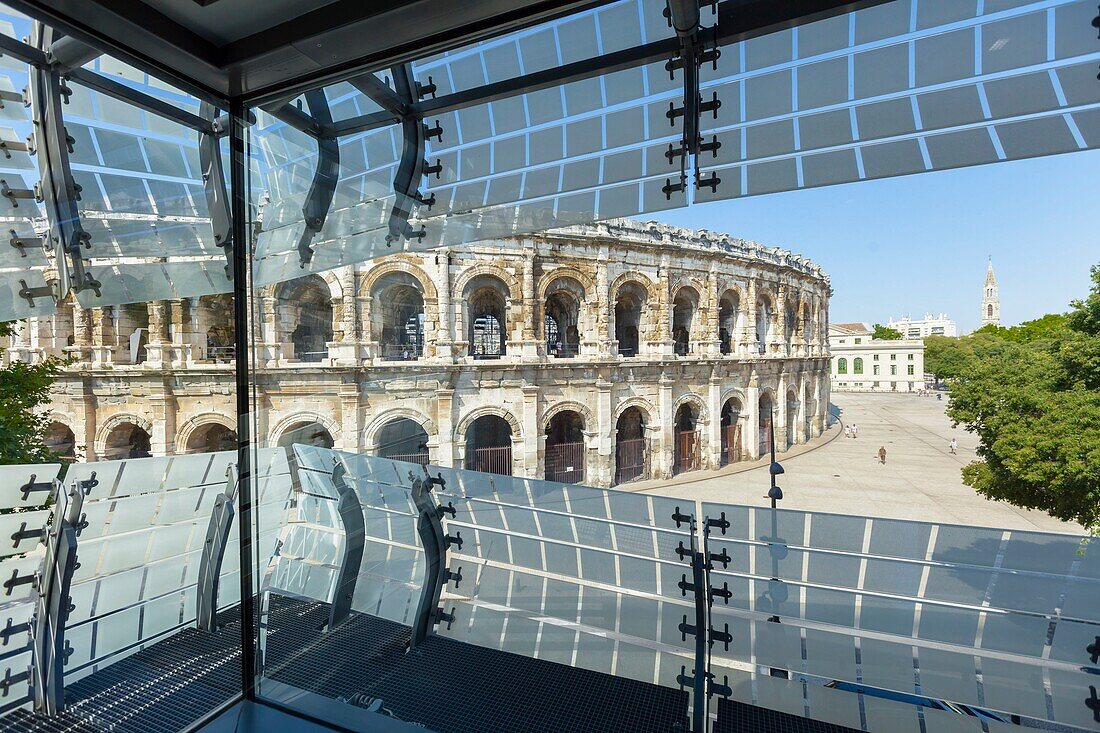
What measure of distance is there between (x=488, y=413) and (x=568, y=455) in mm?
1867

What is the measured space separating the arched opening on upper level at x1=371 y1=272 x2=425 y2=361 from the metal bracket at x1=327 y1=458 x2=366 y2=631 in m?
5.10

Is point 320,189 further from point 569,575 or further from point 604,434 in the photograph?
point 604,434

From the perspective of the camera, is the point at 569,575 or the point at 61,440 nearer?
the point at 569,575

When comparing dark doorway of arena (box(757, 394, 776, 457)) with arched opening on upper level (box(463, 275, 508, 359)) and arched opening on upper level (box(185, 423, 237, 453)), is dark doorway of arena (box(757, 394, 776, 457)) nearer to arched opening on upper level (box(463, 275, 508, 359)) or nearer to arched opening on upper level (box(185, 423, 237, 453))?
arched opening on upper level (box(463, 275, 508, 359))

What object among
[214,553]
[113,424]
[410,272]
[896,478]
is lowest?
[896,478]

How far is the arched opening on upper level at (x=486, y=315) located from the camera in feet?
23.6

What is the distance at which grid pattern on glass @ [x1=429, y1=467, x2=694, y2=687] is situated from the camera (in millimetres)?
1363

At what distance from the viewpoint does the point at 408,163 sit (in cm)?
136

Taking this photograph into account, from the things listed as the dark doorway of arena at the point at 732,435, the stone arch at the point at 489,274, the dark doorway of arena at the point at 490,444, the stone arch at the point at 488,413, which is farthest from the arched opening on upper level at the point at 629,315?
the dark doorway of arena at the point at 490,444

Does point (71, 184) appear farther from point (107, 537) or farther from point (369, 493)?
point (369, 493)

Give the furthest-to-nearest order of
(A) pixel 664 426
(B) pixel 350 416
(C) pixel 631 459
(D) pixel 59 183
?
1. (C) pixel 631 459
2. (A) pixel 664 426
3. (B) pixel 350 416
4. (D) pixel 59 183

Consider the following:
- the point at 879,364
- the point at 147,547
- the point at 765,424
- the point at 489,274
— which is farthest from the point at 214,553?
the point at 765,424

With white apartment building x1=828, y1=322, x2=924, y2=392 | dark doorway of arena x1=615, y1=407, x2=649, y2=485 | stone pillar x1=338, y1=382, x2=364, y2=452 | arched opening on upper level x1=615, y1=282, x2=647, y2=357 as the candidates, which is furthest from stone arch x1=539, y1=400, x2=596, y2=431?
white apartment building x1=828, y1=322, x2=924, y2=392

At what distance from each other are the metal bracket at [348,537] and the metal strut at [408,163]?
0.85 metres
